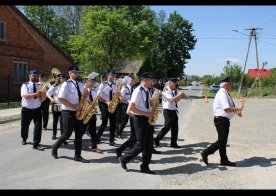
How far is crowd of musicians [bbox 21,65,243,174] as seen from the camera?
7473 millimetres

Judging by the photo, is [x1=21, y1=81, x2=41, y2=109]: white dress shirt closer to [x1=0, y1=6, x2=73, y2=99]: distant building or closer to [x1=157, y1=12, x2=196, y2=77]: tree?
[x1=0, y1=6, x2=73, y2=99]: distant building

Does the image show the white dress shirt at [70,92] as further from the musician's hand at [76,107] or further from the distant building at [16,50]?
the distant building at [16,50]

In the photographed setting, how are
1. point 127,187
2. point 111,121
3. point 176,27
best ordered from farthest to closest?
1. point 176,27
2. point 111,121
3. point 127,187

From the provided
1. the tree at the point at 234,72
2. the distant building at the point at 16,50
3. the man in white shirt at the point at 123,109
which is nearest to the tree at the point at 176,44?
the tree at the point at 234,72

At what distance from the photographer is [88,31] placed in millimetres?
37219

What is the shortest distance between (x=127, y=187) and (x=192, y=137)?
6000 mm

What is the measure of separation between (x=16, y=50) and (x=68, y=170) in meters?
23.1

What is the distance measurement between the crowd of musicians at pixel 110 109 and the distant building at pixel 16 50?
1618 cm

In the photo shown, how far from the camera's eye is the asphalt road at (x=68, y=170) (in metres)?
6.52

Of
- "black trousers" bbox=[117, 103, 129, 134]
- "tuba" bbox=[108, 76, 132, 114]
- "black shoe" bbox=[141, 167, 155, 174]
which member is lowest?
"black shoe" bbox=[141, 167, 155, 174]

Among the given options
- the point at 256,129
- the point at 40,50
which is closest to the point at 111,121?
the point at 256,129

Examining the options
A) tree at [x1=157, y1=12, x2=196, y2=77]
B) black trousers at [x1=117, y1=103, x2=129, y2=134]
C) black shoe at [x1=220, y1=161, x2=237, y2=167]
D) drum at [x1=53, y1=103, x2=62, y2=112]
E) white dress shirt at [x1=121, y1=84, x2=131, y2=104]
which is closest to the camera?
black shoe at [x1=220, y1=161, x2=237, y2=167]

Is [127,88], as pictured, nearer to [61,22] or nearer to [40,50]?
[40,50]

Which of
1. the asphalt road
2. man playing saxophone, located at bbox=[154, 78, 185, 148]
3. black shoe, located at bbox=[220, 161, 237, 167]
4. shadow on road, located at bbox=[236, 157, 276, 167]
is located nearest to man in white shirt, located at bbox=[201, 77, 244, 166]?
black shoe, located at bbox=[220, 161, 237, 167]
